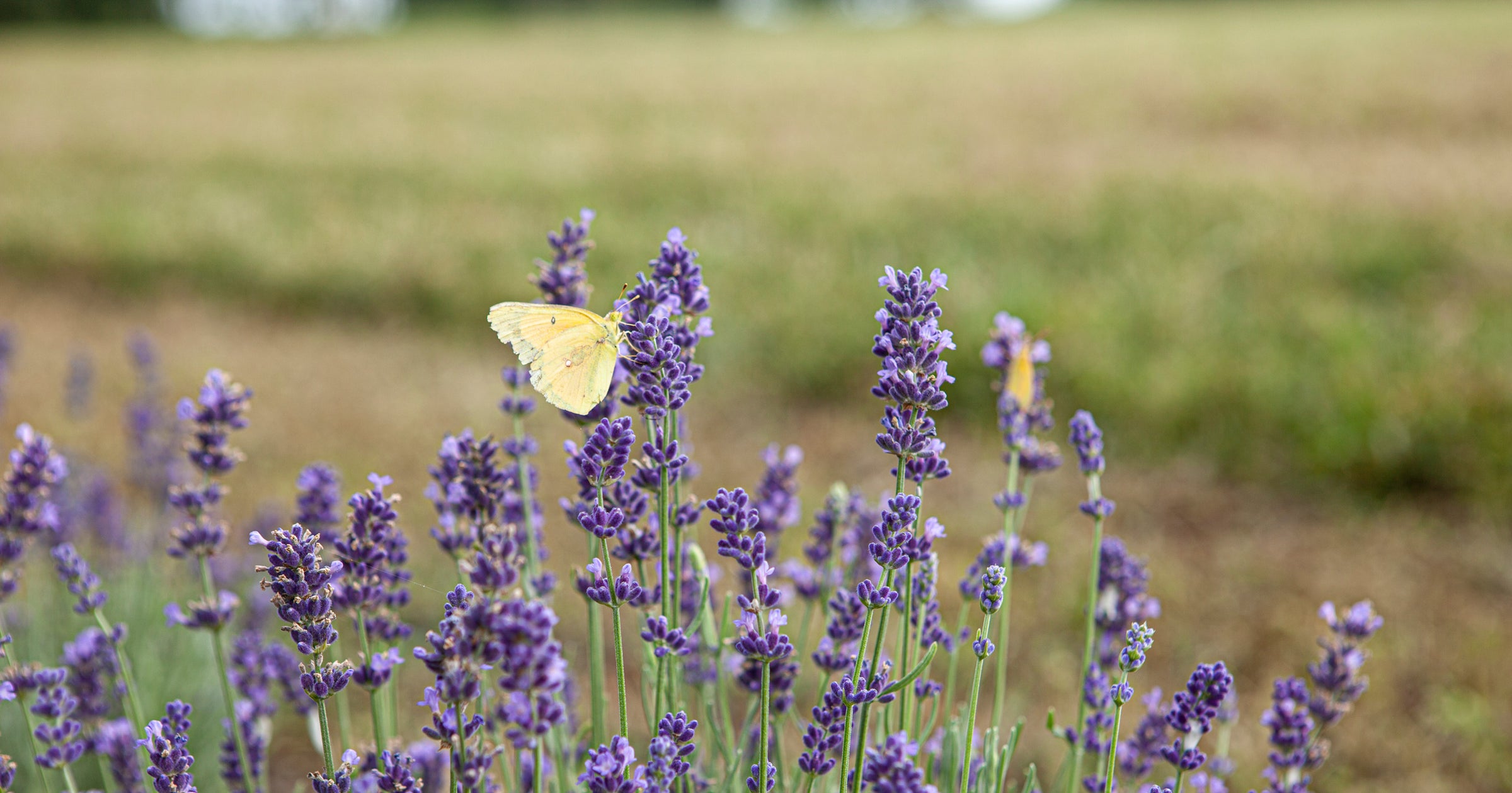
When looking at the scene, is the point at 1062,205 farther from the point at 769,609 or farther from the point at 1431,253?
the point at 769,609

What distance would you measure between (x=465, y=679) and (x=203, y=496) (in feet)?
2.79

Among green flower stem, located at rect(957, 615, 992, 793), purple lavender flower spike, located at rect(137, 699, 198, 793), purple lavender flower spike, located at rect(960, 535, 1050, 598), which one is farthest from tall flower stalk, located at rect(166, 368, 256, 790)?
purple lavender flower spike, located at rect(960, 535, 1050, 598)

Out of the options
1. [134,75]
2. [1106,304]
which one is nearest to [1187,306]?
[1106,304]

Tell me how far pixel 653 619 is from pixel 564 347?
0.46 m

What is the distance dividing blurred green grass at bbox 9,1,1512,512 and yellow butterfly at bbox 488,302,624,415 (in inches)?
137

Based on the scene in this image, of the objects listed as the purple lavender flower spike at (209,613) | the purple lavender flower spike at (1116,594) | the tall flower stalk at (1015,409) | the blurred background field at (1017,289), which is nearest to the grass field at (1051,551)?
the blurred background field at (1017,289)

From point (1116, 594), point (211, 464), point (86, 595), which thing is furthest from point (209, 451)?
point (1116, 594)

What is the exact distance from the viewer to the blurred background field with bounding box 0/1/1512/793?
3562 millimetres

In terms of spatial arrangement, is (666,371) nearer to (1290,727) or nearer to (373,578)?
(373,578)

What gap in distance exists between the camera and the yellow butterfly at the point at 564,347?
1472 millimetres

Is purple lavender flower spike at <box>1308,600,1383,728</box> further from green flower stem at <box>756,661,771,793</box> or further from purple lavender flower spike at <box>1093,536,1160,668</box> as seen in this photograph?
green flower stem at <box>756,661,771,793</box>

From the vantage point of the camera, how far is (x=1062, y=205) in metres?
7.24

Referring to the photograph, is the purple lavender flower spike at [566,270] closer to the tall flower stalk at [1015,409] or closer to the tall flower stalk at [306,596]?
the tall flower stalk at [306,596]

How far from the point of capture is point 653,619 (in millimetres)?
1214
